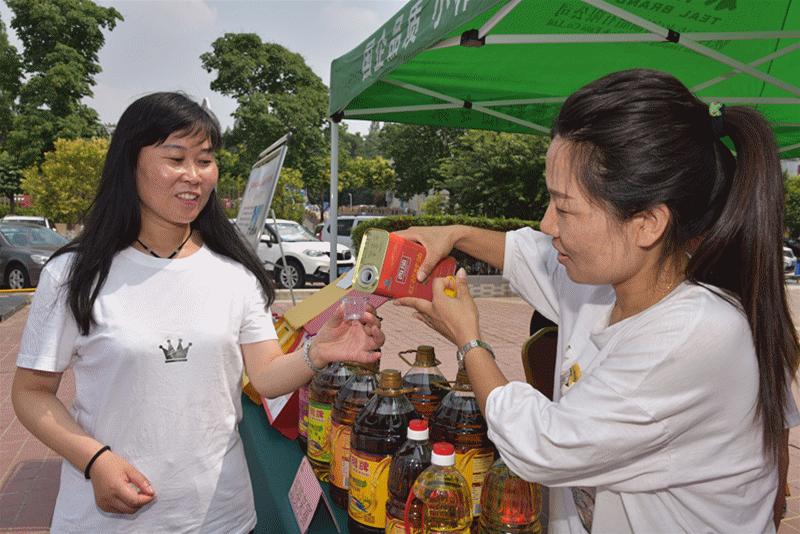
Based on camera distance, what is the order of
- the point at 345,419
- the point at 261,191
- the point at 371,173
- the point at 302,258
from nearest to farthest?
the point at 345,419
the point at 261,191
the point at 302,258
the point at 371,173

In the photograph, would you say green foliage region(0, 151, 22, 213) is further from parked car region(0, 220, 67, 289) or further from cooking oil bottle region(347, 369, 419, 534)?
cooking oil bottle region(347, 369, 419, 534)

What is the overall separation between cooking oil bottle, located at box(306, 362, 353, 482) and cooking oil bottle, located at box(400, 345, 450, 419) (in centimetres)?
26

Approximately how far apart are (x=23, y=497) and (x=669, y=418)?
4081 mm

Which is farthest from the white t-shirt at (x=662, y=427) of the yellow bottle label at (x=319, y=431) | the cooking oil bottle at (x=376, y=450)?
the yellow bottle label at (x=319, y=431)

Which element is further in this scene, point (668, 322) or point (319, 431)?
point (319, 431)

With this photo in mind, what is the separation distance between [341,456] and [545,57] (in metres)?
3.01

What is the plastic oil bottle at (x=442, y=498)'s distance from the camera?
3.94 ft

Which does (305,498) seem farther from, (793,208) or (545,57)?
(793,208)

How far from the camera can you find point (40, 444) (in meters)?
4.45

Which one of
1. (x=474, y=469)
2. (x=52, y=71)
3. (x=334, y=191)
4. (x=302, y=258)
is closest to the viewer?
(x=474, y=469)

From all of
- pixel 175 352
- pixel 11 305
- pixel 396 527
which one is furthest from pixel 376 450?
pixel 11 305

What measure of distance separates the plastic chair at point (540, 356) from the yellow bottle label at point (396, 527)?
44.3 inches

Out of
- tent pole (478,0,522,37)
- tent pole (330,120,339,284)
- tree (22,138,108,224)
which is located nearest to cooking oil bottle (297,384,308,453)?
tent pole (478,0,522,37)

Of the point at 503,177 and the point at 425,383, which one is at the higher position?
the point at 503,177
